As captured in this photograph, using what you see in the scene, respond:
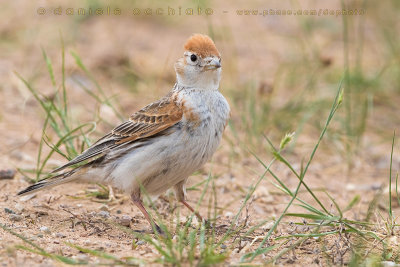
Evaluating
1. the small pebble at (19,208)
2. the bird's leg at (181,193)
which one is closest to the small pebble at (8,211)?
the small pebble at (19,208)

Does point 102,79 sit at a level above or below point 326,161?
above

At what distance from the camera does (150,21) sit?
10.8m

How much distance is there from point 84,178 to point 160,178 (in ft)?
2.21

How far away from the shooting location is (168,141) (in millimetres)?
4707

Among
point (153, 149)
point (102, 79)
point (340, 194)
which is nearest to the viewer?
point (153, 149)

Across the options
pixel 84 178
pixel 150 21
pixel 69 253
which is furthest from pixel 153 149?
pixel 150 21

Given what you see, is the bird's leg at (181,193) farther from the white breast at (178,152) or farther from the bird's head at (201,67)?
the bird's head at (201,67)

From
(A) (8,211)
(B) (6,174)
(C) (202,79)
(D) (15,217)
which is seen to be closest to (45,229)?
(D) (15,217)

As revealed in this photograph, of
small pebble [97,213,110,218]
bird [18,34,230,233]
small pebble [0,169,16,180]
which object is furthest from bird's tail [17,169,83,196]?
small pebble [0,169,16,180]

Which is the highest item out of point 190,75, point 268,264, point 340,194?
point 190,75

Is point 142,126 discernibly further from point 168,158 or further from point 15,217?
point 15,217

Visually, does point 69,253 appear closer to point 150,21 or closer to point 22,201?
point 22,201

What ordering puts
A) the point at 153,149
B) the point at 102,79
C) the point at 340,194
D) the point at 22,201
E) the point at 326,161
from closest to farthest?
1. the point at 153,149
2. the point at 22,201
3. the point at 340,194
4. the point at 326,161
5. the point at 102,79

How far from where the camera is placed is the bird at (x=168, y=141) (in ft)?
15.4
